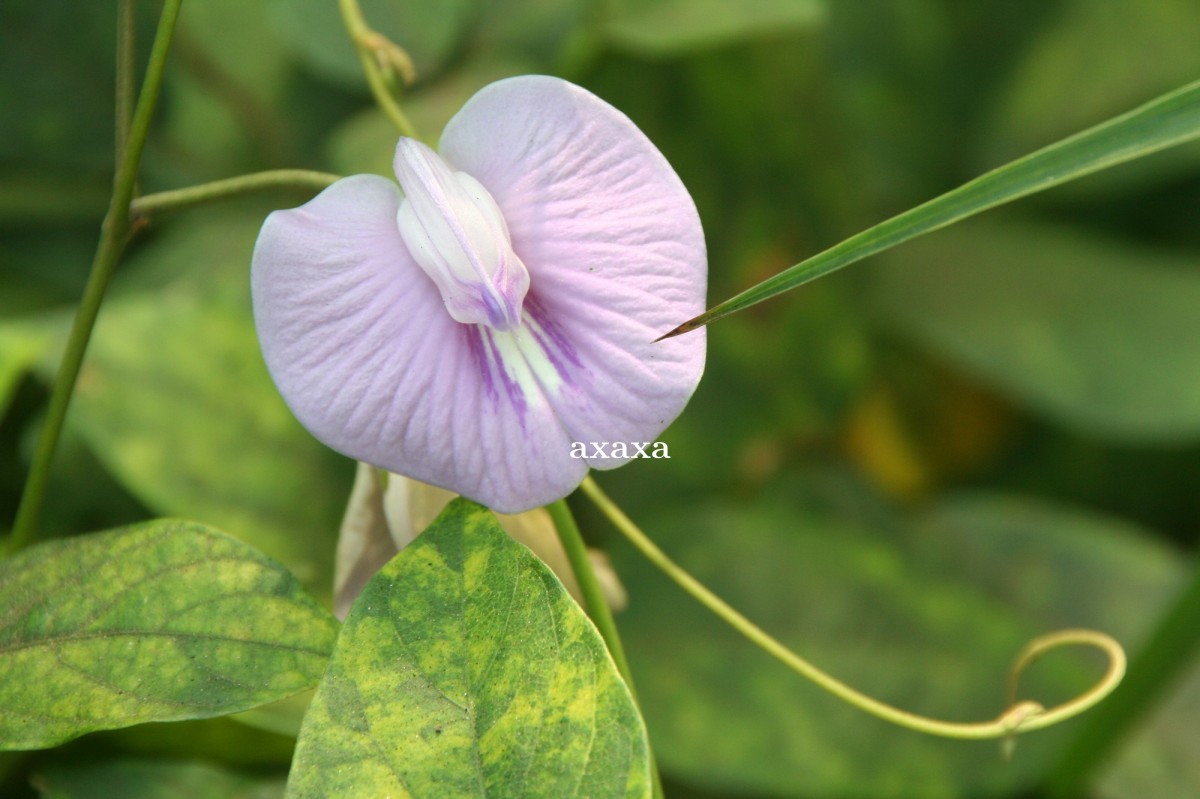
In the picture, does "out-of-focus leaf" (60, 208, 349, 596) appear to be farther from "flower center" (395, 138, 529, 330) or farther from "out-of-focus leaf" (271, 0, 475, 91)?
"flower center" (395, 138, 529, 330)

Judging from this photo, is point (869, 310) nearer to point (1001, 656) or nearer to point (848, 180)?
point (848, 180)

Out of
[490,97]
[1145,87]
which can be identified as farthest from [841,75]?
[490,97]

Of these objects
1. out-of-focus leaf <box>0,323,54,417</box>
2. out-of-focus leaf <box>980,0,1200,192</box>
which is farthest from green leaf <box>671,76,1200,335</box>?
out-of-focus leaf <box>980,0,1200,192</box>

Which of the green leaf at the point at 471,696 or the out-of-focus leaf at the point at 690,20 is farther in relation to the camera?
the out-of-focus leaf at the point at 690,20

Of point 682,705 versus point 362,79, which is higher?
point 362,79

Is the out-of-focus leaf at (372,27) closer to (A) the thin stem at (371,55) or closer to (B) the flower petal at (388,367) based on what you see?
(A) the thin stem at (371,55)

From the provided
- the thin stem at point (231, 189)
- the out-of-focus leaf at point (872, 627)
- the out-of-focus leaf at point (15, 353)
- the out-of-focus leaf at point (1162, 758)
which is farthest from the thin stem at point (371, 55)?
the out-of-focus leaf at point (1162, 758)
